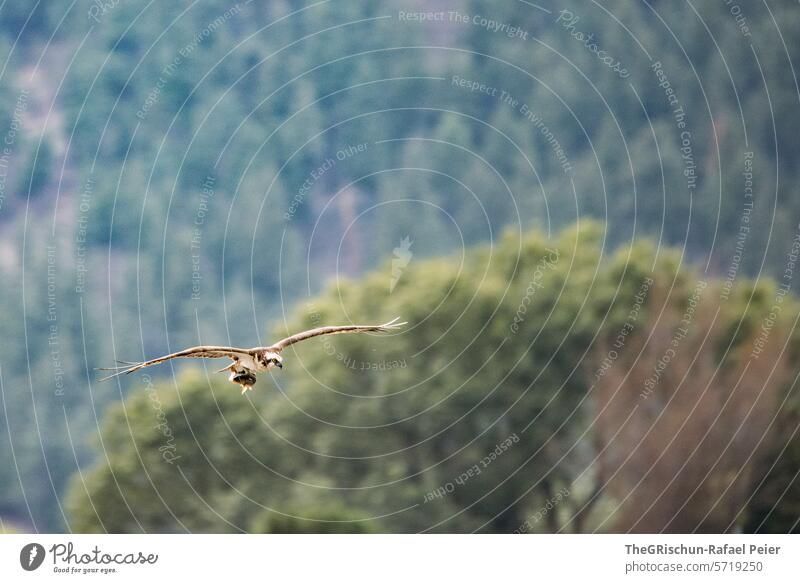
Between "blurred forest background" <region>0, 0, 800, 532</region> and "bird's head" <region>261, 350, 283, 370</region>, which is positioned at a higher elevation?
"blurred forest background" <region>0, 0, 800, 532</region>

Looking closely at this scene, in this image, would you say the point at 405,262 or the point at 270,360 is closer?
the point at 270,360

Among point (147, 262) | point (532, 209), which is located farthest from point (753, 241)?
point (147, 262)

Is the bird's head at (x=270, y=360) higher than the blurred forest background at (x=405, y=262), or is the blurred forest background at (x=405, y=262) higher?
the blurred forest background at (x=405, y=262)

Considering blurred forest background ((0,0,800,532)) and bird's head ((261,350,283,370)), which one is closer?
bird's head ((261,350,283,370))

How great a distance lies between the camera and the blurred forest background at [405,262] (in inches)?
2047

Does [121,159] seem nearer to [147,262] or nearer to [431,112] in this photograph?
[147,262]

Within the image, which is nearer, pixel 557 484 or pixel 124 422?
pixel 557 484

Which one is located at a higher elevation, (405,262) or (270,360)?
(405,262)

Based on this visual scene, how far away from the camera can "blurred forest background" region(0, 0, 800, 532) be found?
52.0 m

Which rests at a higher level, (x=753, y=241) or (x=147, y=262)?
(x=147, y=262)

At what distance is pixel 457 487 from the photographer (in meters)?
52.7

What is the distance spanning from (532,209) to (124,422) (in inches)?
1224

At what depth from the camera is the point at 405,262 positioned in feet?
234
